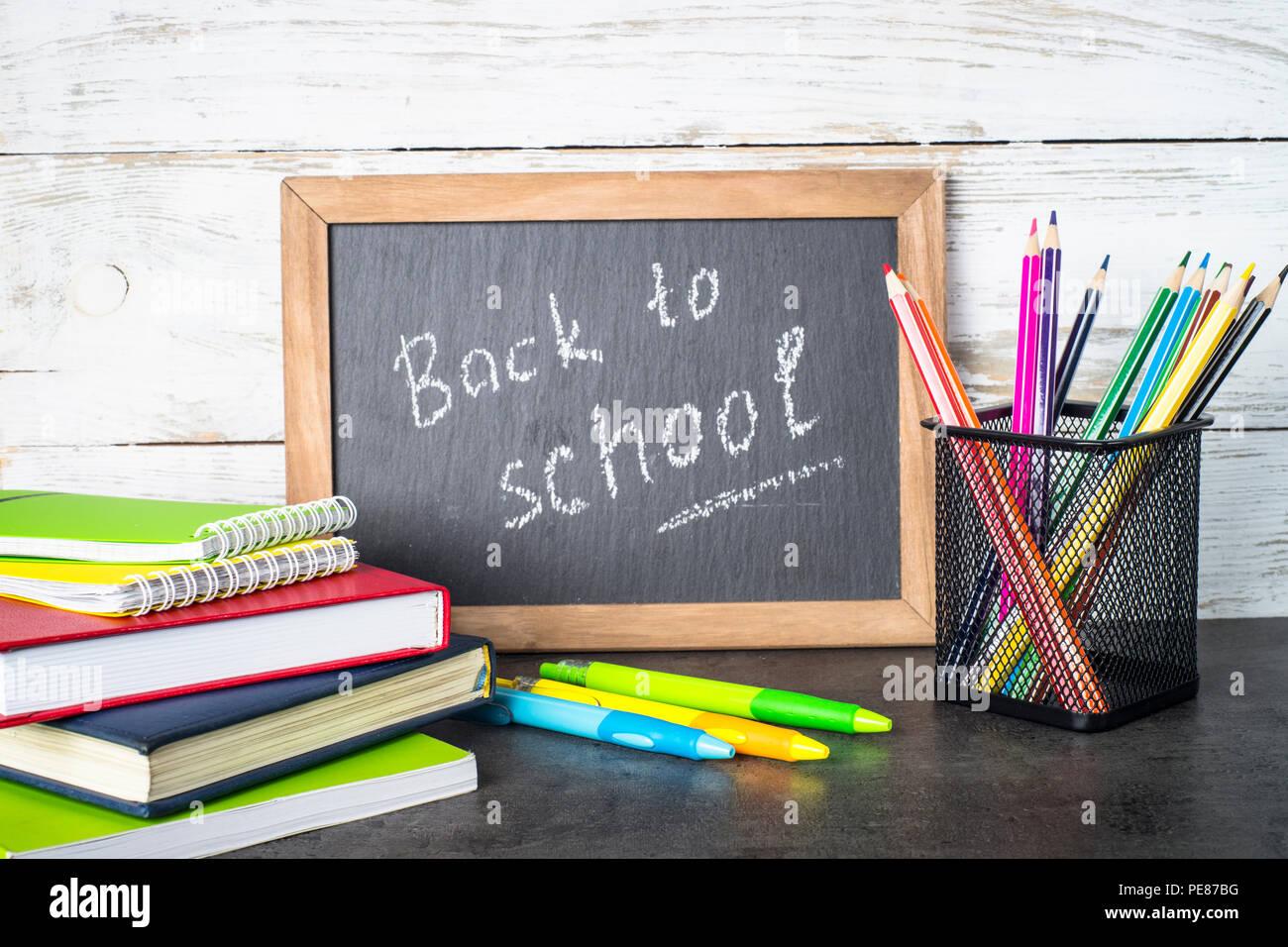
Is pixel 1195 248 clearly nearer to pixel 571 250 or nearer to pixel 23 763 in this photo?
pixel 571 250

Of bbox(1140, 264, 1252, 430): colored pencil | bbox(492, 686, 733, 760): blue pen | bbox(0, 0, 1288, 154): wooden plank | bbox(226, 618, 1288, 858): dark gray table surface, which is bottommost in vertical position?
bbox(226, 618, 1288, 858): dark gray table surface

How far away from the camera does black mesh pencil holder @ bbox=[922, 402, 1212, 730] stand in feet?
2.25

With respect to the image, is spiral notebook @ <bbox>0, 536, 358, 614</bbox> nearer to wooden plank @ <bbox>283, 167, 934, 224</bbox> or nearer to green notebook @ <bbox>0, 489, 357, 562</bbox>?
green notebook @ <bbox>0, 489, 357, 562</bbox>

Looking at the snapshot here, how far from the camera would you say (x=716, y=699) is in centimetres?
70

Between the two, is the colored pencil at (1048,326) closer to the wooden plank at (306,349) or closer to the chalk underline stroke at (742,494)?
the chalk underline stroke at (742,494)

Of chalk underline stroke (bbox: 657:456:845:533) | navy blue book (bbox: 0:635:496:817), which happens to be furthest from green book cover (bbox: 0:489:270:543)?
chalk underline stroke (bbox: 657:456:845:533)

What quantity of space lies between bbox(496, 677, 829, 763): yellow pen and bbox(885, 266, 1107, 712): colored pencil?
0.17 metres

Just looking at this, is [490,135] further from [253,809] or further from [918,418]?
[253,809]

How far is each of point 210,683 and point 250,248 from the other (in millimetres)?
500

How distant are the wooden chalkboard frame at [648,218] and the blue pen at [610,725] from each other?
0.18 m
